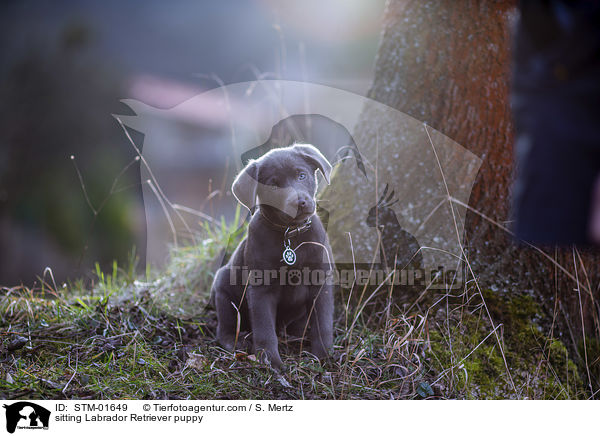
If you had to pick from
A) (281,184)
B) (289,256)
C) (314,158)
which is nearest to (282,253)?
(289,256)

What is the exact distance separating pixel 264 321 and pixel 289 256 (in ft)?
1.28

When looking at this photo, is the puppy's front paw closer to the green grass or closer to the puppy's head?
the green grass

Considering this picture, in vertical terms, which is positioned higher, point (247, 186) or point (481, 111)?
point (481, 111)

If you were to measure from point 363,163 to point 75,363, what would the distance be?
218 centimetres

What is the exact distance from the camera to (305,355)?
2.61 m

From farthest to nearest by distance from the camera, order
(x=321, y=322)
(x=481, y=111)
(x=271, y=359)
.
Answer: (x=481, y=111)
(x=321, y=322)
(x=271, y=359)

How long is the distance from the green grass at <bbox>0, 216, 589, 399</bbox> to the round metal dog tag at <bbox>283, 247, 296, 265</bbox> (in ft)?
1.60

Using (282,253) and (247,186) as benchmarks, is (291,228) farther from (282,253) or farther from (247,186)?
(247,186)

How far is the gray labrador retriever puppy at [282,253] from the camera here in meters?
2.51

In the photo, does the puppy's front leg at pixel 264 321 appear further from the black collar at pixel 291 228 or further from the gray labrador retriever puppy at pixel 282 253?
the black collar at pixel 291 228

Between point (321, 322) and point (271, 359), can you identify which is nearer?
point (271, 359)

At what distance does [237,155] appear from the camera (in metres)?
3.60

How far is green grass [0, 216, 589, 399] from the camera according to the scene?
2342 millimetres

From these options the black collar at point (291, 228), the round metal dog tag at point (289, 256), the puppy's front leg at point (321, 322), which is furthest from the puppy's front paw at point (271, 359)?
the black collar at point (291, 228)
